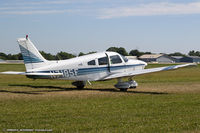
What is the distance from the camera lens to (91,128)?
28.0 ft

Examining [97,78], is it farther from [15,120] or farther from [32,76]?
[15,120]

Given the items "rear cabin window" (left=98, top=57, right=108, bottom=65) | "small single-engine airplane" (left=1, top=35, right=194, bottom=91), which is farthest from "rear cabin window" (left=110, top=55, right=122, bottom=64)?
"rear cabin window" (left=98, top=57, right=108, bottom=65)

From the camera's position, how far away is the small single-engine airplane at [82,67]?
18.2 m

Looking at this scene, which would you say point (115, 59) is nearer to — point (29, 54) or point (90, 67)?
point (90, 67)

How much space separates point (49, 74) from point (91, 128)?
9.81 m

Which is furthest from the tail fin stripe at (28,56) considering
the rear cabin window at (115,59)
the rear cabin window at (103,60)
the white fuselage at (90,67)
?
the rear cabin window at (115,59)

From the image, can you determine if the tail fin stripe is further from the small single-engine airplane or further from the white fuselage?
the white fuselage

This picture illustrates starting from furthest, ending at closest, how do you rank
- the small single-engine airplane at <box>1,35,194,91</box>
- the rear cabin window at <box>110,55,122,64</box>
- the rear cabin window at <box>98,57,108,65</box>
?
the rear cabin window at <box>110,55,122,64</box> → the rear cabin window at <box>98,57,108,65</box> → the small single-engine airplane at <box>1,35,194,91</box>

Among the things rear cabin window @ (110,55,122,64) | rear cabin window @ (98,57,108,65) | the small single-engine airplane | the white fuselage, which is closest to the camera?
the small single-engine airplane

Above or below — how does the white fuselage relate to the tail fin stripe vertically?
below

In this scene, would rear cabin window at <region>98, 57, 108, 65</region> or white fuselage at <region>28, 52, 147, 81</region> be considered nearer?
white fuselage at <region>28, 52, 147, 81</region>

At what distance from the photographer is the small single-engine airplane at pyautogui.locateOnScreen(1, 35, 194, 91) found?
18.2 m

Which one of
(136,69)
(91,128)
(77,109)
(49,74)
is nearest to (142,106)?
(77,109)

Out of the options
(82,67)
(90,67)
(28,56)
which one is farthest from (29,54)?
(90,67)
